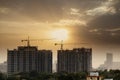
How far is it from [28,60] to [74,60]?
19.8ft

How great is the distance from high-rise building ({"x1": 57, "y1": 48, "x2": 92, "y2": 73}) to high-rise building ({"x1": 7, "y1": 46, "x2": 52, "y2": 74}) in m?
1.59

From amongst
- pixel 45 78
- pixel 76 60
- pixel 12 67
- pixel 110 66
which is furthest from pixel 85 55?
pixel 110 66

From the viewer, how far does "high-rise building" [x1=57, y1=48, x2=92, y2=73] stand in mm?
58688

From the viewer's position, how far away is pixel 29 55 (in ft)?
195

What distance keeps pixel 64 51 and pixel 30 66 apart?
585cm

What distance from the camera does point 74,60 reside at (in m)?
59.6

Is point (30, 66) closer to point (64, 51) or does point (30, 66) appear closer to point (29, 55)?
point (29, 55)

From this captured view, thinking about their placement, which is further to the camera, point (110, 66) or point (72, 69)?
point (110, 66)

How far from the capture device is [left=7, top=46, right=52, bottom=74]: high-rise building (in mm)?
58281

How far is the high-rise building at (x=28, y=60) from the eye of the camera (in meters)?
58.3

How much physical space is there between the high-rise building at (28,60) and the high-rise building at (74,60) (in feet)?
5.21

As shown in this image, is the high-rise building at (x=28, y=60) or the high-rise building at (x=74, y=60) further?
the high-rise building at (x=74, y=60)

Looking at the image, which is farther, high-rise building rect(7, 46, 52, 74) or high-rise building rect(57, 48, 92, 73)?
high-rise building rect(57, 48, 92, 73)

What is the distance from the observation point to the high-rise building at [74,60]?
58688 mm
